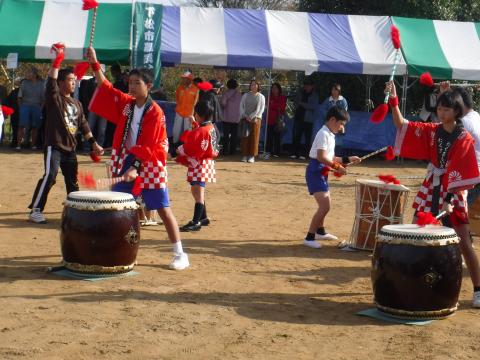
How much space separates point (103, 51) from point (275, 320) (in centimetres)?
1170

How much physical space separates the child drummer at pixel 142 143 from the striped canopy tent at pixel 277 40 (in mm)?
9589

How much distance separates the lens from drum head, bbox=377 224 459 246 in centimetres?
572

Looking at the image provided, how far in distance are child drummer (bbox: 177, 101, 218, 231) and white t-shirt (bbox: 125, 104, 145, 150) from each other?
1791 millimetres

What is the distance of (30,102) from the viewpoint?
1745cm

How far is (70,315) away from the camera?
5.55 meters

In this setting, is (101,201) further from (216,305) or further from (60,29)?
(60,29)

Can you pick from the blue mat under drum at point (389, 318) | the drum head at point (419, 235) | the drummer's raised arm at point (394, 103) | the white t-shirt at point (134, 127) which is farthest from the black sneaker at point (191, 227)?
the drum head at point (419, 235)

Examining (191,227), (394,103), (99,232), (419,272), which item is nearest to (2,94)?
(191,227)

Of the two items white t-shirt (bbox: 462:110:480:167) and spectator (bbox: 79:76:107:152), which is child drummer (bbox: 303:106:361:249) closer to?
white t-shirt (bbox: 462:110:480:167)

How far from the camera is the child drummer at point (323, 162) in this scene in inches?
326

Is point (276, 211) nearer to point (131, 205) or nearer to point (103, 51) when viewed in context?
point (131, 205)

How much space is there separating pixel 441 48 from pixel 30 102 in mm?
9102

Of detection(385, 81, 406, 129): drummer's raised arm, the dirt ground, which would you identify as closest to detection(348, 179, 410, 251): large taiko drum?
the dirt ground

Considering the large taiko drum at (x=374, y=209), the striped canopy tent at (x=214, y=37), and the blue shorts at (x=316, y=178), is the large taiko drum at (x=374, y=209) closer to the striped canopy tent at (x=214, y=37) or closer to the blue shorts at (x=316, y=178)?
the blue shorts at (x=316, y=178)
